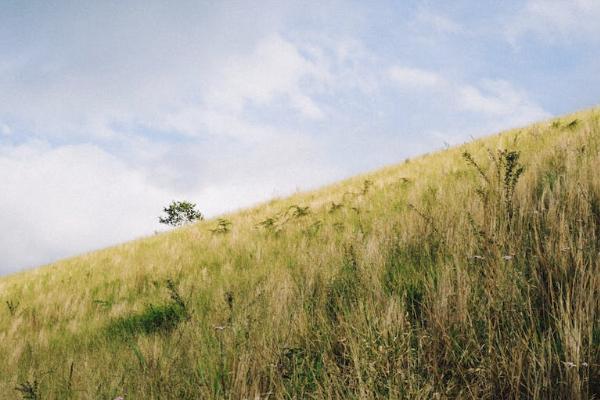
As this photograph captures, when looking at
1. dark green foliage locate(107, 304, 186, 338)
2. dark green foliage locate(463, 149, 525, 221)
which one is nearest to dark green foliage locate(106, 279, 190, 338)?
dark green foliage locate(107, 304, 186, 338)

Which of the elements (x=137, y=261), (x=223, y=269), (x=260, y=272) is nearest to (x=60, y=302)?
(x=137, y=261)

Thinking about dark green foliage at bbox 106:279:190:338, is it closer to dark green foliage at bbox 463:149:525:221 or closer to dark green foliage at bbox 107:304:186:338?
dark green foliage at bbox 107:304:186:338

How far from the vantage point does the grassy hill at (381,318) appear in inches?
54.9

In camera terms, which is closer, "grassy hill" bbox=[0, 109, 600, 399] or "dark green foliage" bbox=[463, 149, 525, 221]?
"grassy hill" bbox=[0, 109, 600, 399]

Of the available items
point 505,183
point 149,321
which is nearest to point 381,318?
point 505,183

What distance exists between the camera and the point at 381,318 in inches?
64.7

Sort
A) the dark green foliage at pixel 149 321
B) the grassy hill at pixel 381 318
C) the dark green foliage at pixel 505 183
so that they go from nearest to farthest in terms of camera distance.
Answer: the grassy hill at pixel 381 318
the dark green foliage at pixel 505 183
the dark green foliage at pixel 149 321

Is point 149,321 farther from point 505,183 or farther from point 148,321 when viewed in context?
point 505,183

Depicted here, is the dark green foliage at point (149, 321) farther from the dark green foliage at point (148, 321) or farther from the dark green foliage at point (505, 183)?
the dark green foliage at point (505, 183)

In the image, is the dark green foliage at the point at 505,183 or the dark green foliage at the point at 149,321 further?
the dark green foliage at the point at 149,321

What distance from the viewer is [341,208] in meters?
5.55

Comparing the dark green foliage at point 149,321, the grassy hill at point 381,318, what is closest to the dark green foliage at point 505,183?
the grassy hill at point 381,318

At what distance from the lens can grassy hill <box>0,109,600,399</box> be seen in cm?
139

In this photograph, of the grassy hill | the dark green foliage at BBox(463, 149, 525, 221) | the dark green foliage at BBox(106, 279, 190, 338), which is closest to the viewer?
the grassy hill
